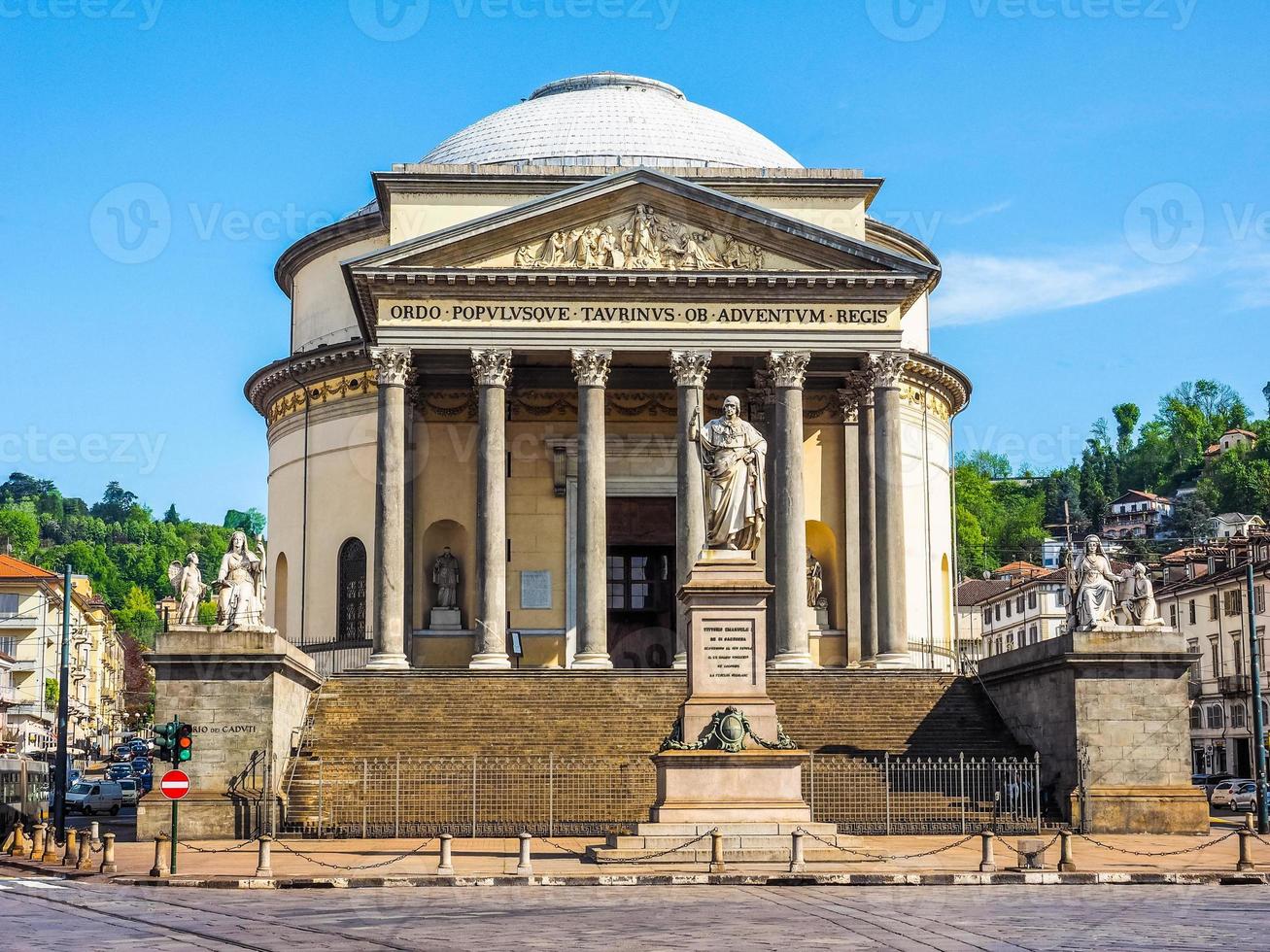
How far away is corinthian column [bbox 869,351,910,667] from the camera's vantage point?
4784cm

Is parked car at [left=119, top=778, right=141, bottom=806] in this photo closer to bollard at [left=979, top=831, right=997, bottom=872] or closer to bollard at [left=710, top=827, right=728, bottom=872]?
bollard at [left=710, top=827, right=728, bottom=872]

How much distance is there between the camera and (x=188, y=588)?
132ft

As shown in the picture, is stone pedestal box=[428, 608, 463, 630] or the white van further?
the white van

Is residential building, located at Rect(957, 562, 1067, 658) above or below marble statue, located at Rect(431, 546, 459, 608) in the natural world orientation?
above

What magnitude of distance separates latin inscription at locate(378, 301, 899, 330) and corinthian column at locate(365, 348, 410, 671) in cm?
129

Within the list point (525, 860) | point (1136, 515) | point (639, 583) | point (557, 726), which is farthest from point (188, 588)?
point (1136, 515)

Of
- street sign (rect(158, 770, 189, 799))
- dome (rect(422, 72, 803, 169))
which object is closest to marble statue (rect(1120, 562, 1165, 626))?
street sign (rect(158, 770, 189, 799))

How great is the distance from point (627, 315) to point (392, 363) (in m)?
6.42

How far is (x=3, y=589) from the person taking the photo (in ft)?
353

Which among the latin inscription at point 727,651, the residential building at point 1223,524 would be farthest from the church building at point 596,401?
the residential building at point 1223,524

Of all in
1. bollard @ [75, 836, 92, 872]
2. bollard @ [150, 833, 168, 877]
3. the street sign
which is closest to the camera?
bollard @ [150, 833, 168, 877]

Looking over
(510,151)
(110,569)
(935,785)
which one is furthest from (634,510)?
(110,569)

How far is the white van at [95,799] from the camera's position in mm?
57875

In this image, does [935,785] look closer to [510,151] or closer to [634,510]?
[634,510]
